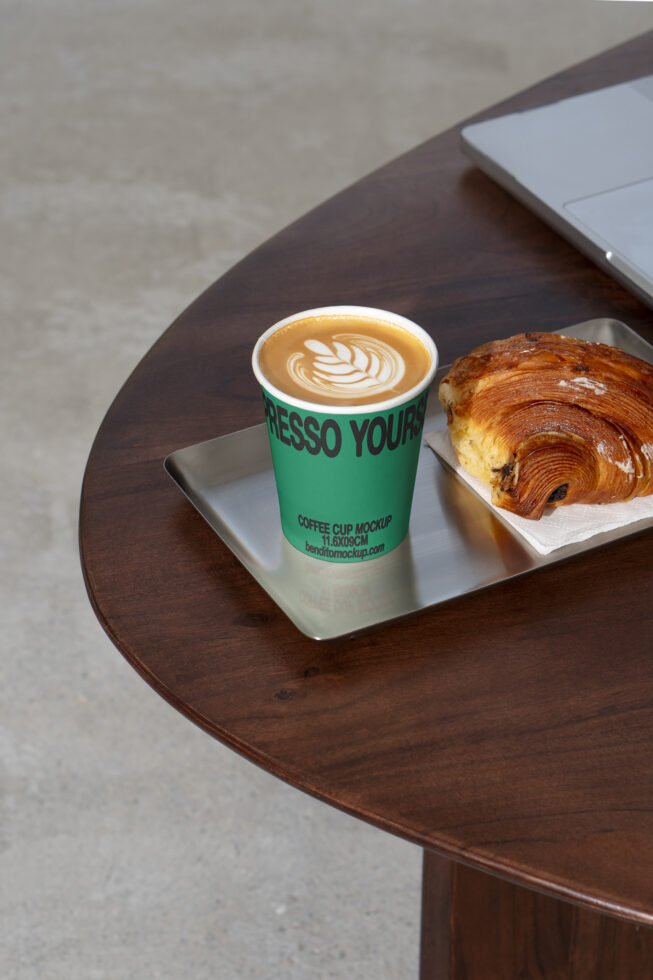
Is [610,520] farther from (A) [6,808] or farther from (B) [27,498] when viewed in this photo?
(B) [27,498]

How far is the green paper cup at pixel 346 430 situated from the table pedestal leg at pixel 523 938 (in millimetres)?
399

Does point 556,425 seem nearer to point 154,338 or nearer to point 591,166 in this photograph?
point 591,166

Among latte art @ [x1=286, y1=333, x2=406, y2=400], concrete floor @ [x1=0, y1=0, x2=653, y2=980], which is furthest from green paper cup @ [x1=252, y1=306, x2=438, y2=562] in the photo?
concrete floor @ [x1=0, y1=0, x2=653, y2=980]

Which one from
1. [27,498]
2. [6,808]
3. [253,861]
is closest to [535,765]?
[253,861]

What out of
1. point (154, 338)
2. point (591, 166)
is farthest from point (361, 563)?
point (154, 338)

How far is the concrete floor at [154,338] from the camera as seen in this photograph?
1.09 meters

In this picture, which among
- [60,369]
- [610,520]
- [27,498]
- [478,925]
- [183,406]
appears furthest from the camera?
[60,369]

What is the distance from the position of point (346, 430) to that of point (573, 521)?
0.15 m

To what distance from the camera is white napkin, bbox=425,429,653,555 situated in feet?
1.82

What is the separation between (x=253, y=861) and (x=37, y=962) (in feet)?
0.78

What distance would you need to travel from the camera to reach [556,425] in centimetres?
56

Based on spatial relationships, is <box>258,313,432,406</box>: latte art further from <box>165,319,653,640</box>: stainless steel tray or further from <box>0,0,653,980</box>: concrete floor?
<box>0,0,653,980</box>: concrete floor

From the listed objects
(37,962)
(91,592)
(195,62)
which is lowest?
(37,962)

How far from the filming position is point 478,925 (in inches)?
32.4
